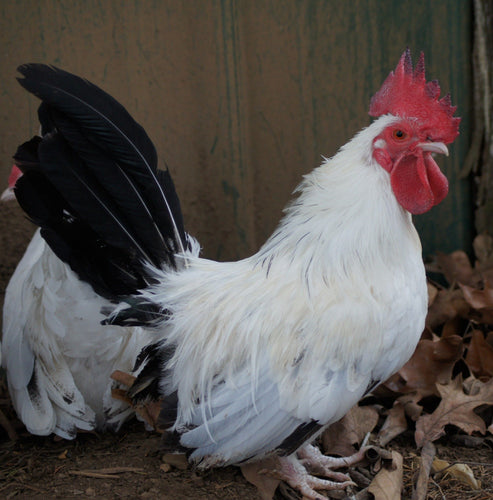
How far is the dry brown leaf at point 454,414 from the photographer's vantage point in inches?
107

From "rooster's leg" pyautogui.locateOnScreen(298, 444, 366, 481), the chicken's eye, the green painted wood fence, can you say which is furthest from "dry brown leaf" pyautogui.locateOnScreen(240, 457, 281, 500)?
the green painted wood fence

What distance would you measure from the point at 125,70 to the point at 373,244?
204cm

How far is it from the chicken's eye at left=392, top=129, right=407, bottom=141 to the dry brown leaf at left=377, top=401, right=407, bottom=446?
1377 mm

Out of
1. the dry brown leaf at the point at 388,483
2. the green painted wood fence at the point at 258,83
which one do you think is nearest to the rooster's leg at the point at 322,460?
the dry brown leaf at the point at 388,483

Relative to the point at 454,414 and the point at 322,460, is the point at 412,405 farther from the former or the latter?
the point at 322,460

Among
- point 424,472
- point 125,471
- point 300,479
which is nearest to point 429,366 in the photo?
point 424,472

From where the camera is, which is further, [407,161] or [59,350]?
[59,350]

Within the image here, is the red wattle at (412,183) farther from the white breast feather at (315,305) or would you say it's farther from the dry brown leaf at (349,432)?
the dry brown leaf at (349,432)

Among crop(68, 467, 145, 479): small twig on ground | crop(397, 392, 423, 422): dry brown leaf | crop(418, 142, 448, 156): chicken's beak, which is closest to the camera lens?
crop(418, 142, 448, 156): chicken's beak

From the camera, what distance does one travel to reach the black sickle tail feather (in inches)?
87.2

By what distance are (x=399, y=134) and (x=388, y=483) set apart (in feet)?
4.68

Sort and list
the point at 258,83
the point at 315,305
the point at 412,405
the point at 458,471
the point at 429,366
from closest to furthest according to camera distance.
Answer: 1. the point at 315,305
2. the point at 458,471
3. the point at 412,405
4. the point at 429,366
5. the point at 258,83

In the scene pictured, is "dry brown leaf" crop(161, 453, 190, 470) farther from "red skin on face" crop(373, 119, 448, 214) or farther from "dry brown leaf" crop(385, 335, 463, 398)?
"red skin on face" crop(373, 119, 448, 214)

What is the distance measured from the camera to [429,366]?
10.1ft
